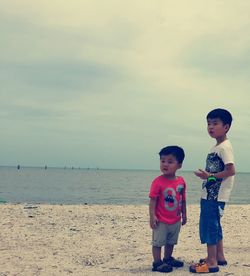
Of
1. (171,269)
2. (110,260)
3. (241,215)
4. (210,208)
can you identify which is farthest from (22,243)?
(241,215)

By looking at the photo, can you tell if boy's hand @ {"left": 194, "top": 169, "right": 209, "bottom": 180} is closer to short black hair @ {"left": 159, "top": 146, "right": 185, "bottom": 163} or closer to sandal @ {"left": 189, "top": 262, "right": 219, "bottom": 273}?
short black hair @ {"left": 159, "top": 146, "right": 185, "bottom": 163}

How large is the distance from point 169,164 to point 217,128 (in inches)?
32.9

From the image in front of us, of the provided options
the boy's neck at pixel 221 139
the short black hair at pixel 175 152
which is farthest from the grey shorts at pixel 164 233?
the boy's neck at pixel 221 139

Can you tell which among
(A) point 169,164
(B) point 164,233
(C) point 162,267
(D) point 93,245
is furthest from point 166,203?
(D) point 93,245

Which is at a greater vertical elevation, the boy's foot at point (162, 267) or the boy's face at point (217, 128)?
the boy's face at point (217, 128)

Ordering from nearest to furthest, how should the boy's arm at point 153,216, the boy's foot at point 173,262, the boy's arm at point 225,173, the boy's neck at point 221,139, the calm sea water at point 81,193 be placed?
the boy's arm at point 225,173, the boy's arm at point 153,216, the boy's neck at point 221,139, the boy's foot at point 173,262, the calm sea water at point 81,193

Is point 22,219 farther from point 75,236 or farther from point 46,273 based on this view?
point 46,273

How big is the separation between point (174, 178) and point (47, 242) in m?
3.36

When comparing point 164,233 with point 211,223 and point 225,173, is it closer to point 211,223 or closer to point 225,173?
point 211,223

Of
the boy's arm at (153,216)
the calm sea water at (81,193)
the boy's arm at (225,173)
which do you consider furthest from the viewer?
the calm sea water at (81,193)

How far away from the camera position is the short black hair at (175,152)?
5.37 meters

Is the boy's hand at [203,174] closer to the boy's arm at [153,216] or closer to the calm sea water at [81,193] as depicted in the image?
the boy's arm at [153,216]

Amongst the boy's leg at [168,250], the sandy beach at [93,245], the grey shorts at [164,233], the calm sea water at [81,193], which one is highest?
the grey shorts at [164,233]

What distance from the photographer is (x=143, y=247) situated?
7.21 meters
